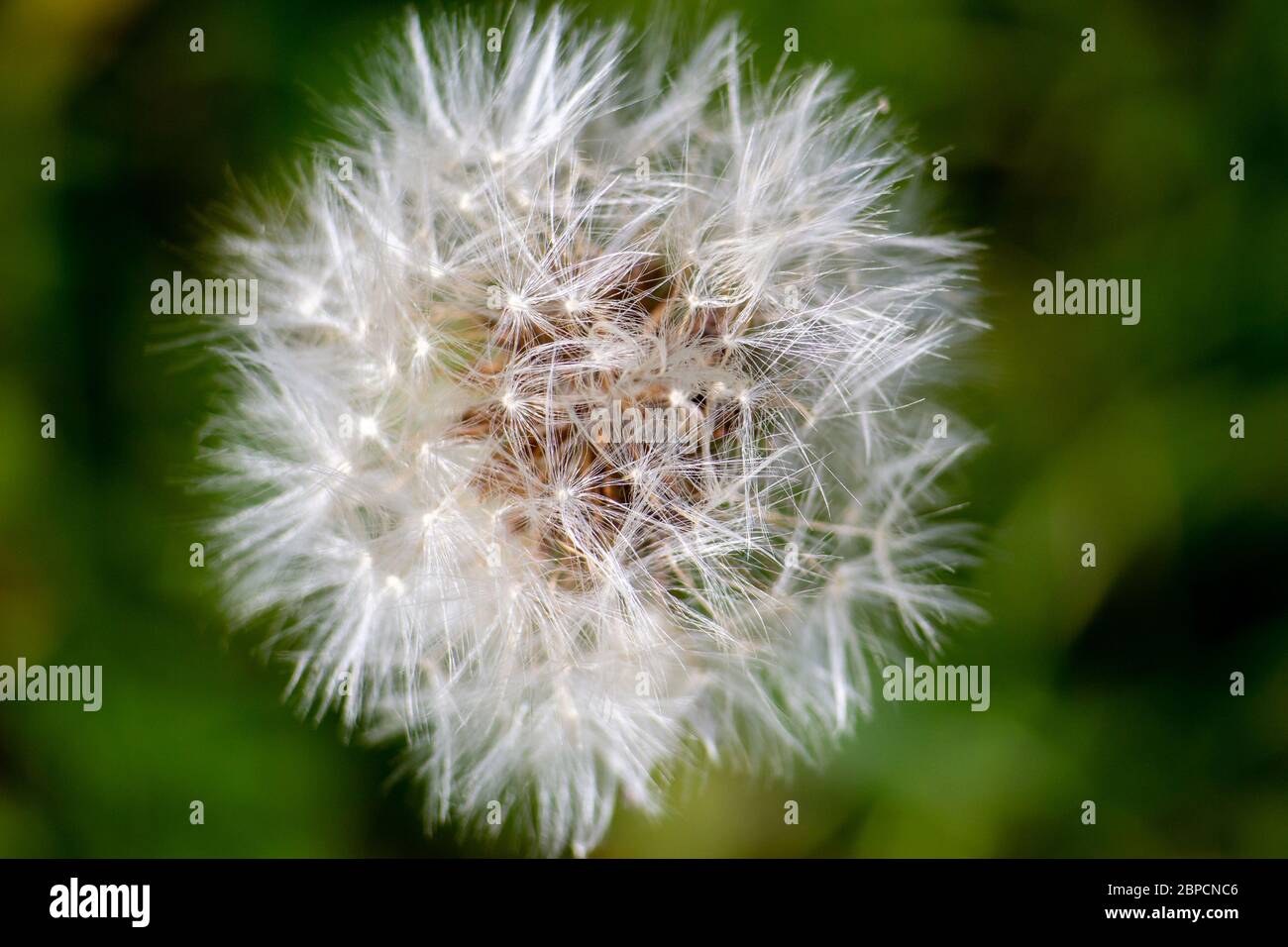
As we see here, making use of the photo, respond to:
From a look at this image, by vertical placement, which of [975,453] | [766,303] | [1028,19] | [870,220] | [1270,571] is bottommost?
[1270,571]

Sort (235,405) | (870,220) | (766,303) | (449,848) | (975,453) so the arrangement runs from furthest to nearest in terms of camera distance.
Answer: (449,848) → (975,453) → (235,405) → (870,220) → (766,303)

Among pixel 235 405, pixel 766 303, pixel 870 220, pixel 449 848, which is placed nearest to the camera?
pixel 766 303

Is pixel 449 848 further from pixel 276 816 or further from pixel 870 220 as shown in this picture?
pixel 870 220

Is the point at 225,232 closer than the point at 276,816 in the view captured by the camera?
Yes

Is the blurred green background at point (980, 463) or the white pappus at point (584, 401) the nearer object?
the white pappus at point (584, 401)

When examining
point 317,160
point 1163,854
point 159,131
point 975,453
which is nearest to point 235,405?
point 317,160
